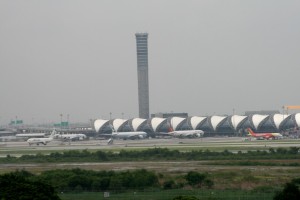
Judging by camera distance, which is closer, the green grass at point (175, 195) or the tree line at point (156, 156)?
the green grass at point (175, 195)

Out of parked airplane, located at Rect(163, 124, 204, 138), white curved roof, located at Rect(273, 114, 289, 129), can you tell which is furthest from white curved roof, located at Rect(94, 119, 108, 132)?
white curved roof, located at Rect(273, 114, 289, 129)

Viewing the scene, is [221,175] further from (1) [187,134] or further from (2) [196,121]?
(2) [196,121]

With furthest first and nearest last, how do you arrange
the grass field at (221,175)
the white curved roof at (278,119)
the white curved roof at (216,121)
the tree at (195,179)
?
the white curved roof at (216,121), the white curved roof at (278,119), the tree at (195,179), the grass field at (221,175)

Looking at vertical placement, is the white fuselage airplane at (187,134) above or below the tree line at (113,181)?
above

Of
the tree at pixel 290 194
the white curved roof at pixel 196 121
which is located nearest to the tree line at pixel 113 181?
the tree at pixel 290 194

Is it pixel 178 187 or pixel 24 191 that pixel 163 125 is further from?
pixel 24 191

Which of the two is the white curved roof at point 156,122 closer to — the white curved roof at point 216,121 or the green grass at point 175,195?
the white curved roof at point 216,121

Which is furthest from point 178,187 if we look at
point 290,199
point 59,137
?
point 59,137
